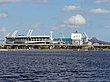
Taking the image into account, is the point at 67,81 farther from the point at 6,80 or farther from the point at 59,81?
the point at 6,80

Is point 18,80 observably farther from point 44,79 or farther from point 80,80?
point 80,80

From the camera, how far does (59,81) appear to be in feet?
209

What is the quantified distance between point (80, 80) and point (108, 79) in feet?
12.9

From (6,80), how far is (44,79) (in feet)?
18.0

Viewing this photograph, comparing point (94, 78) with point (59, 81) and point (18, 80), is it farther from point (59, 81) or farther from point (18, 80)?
point (18, 80)

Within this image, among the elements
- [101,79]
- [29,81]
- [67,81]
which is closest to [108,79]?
[101,79]

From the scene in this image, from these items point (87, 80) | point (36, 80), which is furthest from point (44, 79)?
point (87, 80)

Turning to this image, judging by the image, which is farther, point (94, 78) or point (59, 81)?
point (94, 78)

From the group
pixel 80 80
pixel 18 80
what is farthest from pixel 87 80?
pixel 18 80

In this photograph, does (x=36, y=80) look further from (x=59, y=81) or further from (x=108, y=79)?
(x=108, y=79)

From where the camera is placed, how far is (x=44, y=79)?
219 feet

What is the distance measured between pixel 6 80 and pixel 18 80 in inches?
64.3

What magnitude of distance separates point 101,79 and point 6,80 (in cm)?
1307

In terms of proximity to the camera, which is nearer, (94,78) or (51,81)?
(51,81)
